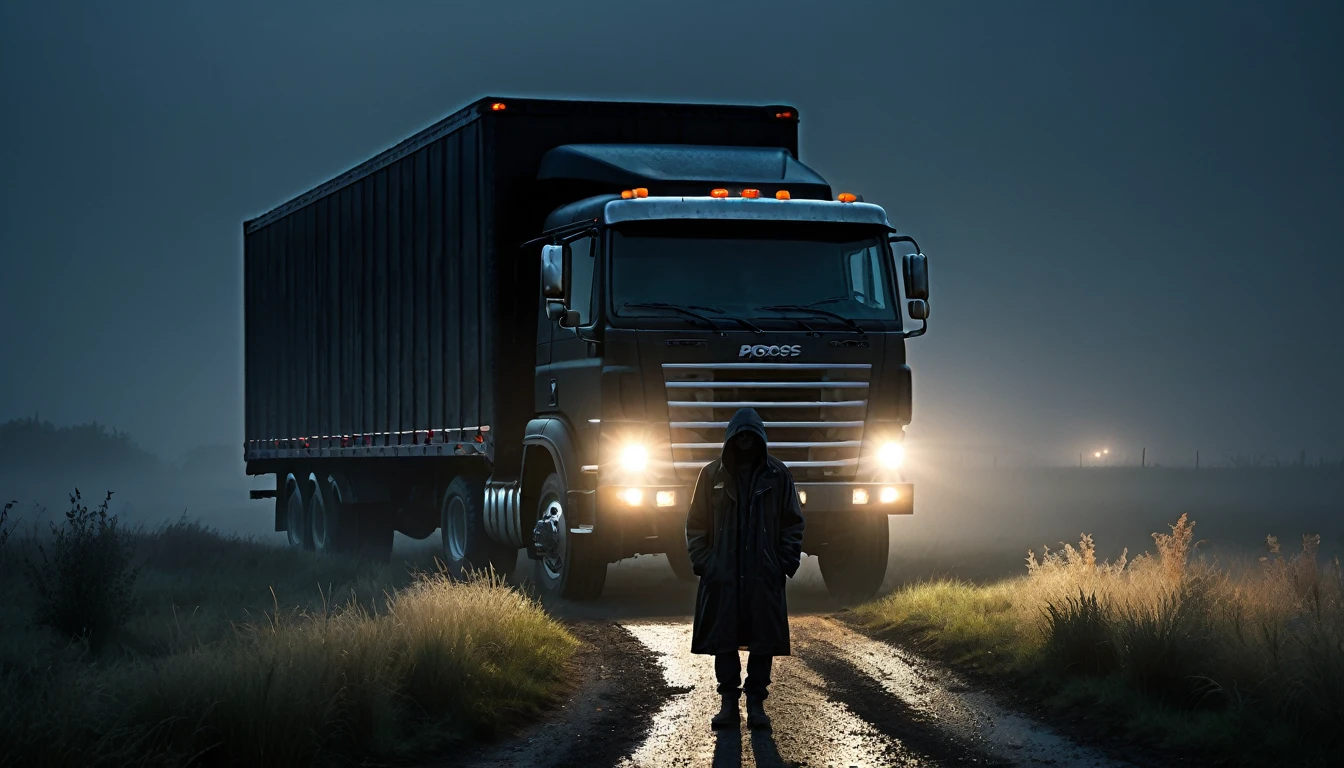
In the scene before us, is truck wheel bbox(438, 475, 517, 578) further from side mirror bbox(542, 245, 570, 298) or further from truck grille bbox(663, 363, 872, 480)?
side mirror bbox(542, 245, 570, 298)

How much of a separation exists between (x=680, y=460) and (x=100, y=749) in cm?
760

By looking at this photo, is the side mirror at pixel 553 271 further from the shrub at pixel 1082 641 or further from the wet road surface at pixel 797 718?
the shrub at pixel 1082 641

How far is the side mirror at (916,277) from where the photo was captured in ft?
49.2

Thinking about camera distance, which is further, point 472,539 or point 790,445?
point 472,539

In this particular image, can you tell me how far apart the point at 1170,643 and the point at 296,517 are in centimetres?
1900

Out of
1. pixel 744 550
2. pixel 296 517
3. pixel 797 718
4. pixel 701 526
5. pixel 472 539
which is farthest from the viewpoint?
pixel 296 517

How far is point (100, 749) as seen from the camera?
7.95 meters

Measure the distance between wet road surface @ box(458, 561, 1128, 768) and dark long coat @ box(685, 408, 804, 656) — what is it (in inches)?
25.0

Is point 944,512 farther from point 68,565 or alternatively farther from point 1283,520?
point 68,565

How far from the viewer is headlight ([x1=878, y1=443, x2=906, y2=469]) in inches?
604

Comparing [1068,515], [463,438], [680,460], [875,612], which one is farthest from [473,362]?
[1068,515]

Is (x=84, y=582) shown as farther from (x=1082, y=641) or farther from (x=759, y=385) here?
(x=1082, y=641)

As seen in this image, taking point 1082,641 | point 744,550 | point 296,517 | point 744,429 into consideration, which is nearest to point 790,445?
point 1082,641

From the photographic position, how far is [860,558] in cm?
1661
